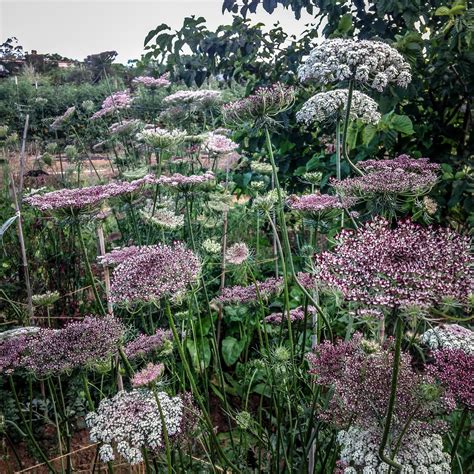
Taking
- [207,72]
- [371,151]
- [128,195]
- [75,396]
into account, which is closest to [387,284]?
[128,195]

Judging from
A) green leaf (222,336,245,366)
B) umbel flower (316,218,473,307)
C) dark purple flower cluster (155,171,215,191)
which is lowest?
green leaf (222,336,245,366)

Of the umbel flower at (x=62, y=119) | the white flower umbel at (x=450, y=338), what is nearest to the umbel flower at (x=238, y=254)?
the white flower umbel at (x=450, y=338)

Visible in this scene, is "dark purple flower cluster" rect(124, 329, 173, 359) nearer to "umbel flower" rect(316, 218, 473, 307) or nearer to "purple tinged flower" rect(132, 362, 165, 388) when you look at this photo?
"purple tinged flower" rect(132, 362, 165, 388)

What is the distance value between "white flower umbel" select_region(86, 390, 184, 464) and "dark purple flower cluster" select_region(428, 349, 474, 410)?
0.73 meters

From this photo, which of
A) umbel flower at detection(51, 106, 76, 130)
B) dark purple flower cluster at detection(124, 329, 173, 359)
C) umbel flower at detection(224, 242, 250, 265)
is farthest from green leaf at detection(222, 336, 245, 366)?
umbel flower at detection(51, 106, 76, 130)

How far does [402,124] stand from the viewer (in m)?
2.90

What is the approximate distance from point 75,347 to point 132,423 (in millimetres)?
308

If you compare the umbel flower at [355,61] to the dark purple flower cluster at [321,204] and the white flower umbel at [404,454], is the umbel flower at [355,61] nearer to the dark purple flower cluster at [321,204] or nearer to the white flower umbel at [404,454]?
the dark purple flower cluster at [321,204]

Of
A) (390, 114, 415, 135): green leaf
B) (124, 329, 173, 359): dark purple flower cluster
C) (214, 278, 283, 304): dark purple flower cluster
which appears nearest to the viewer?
(124, 329, 173, 359): dark purple flower cluster

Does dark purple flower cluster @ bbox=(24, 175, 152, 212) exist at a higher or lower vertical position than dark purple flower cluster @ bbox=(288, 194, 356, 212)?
higher

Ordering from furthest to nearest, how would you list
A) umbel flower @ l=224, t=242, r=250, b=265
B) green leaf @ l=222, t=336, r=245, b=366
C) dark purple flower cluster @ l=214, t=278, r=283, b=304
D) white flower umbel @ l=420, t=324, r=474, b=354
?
green leaf @ l=222, t=336, r=245, b=366 → umbel flower @ l=224, t=242, r=250, b=265 → dark purple flower cluster @ l=214, t=278, r=283, b=304 → white flower umbel @ l=420, t=324, r=474, b=354

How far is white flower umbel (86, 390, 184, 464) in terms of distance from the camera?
1375 mm

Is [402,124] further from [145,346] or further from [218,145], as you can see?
[145,346]

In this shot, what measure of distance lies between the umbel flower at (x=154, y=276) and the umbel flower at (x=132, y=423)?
0.97 ft
